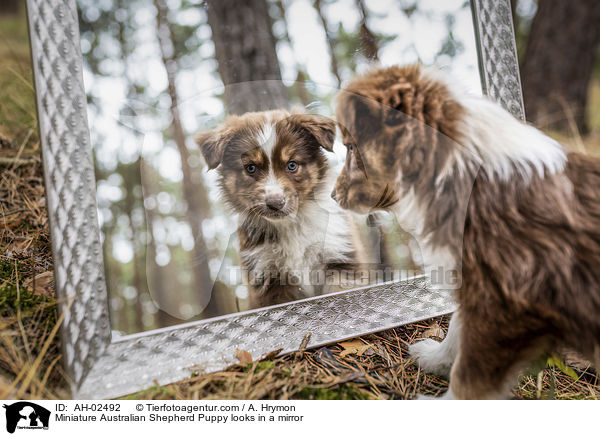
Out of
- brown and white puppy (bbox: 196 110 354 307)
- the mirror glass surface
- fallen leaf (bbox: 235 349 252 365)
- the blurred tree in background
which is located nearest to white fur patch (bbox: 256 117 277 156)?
brown and white puppy (bbox: 196 110 354 307)

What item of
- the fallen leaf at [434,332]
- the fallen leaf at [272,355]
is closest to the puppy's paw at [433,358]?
the fallen leaf at [434,332]

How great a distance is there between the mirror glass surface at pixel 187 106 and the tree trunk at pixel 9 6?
0.47m

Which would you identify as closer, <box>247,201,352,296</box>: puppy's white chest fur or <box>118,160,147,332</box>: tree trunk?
<box>118,160,147,332</box>: tree trunk

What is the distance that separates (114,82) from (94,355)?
3.33 ft

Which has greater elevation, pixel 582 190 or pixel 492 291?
pixel 582 190

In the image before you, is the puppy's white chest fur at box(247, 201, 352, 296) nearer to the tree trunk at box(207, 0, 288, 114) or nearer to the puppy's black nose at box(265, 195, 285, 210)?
the puppy's black nose at box(265, 195, 285, 210)

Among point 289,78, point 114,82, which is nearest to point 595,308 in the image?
point 289,78

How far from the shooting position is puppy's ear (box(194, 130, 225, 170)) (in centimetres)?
155

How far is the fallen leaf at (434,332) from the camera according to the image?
1744 millimetres

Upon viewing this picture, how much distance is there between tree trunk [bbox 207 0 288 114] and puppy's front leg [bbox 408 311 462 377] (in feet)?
3.92

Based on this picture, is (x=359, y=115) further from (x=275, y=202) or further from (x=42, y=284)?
(x=42, y=284)

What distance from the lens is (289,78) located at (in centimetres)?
164
